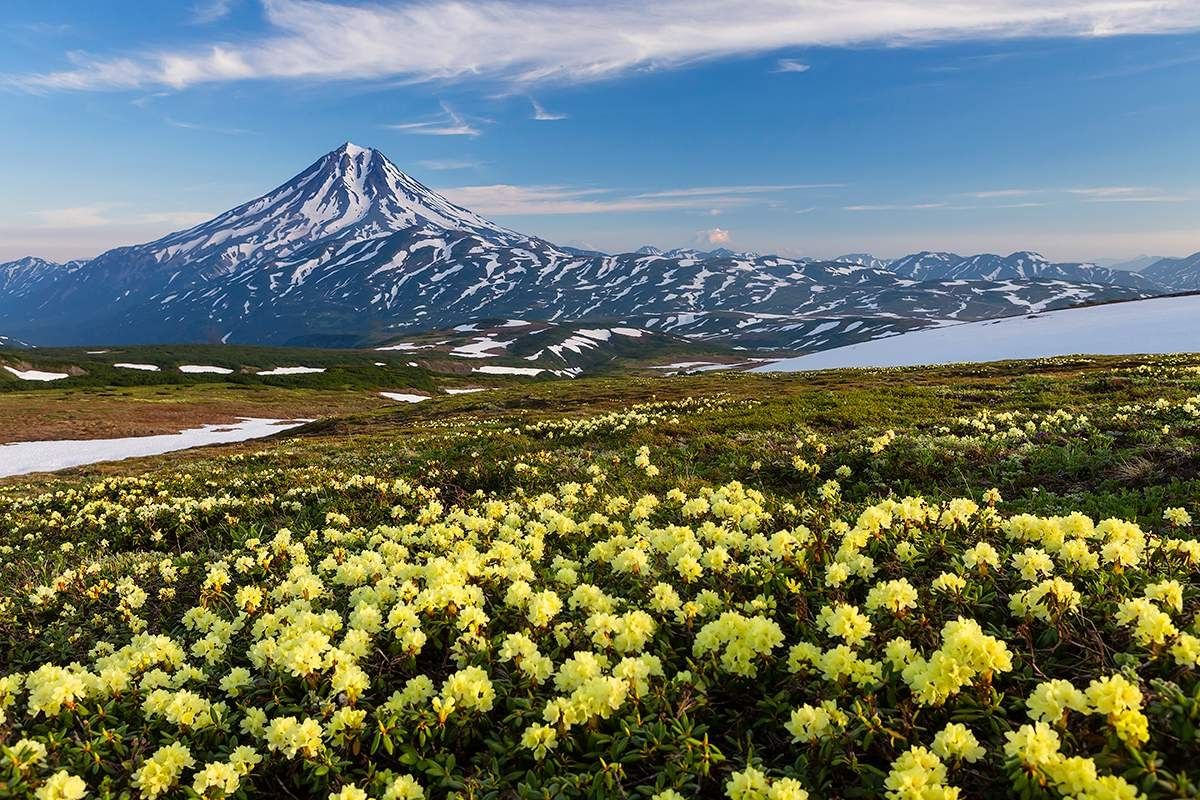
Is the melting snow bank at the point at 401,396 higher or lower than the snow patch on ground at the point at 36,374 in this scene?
lower

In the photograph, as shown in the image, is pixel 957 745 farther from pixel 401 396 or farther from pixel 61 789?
pixel 401 396

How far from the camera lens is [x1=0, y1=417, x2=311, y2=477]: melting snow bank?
40969mm

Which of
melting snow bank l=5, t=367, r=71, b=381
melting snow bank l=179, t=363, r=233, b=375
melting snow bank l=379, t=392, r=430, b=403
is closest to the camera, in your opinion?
melting snow bank l=379, t=392, r=430, b=403

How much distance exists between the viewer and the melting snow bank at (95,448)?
41.0 meters

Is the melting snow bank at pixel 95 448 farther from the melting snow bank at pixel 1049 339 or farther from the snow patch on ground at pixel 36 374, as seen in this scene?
the snow patch on ground at pixel 36 374

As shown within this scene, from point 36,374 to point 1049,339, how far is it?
19714 cm

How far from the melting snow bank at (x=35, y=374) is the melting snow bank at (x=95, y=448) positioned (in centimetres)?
10560

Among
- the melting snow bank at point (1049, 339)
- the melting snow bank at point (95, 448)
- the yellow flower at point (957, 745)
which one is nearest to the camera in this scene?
the yellow flower at point (957, 745)

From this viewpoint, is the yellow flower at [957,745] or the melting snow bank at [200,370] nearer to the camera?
the yellow flower at [957,745]

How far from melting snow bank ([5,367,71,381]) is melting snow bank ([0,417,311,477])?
106 metres

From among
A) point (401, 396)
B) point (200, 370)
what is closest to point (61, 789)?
point (401, 396)

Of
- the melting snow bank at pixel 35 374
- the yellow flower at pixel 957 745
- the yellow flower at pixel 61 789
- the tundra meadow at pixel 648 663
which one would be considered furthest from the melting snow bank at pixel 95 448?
the melting snow bank at pixel 35 374

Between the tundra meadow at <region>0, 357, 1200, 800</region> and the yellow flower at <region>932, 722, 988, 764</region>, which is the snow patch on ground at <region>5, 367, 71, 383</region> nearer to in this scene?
the tundra meadow at <region>0, 357, 1200, 800</region>

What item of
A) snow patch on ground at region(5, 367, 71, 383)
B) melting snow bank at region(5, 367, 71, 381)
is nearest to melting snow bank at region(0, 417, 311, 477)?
snow patch on ground at region(5, 367, 71, 383)
